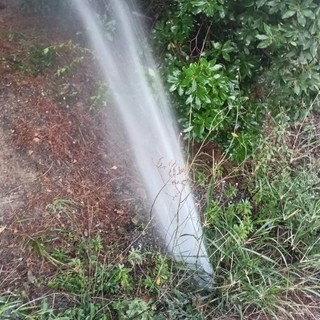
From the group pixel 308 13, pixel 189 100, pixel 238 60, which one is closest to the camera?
pixel 308 13

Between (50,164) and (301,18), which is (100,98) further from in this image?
(301,18)

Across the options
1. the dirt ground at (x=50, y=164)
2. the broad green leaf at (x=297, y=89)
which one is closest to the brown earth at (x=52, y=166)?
the dirt ground at (x=50, y=164)

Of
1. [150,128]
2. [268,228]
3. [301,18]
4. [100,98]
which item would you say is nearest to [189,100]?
[150,128]

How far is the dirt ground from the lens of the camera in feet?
8.00

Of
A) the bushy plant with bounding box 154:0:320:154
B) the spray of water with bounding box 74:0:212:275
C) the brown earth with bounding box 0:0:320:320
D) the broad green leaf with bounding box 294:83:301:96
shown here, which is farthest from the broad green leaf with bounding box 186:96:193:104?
the broad green leaf with bounding box 294:83:301:96

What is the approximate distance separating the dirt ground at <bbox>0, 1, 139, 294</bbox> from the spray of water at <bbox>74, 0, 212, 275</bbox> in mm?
102

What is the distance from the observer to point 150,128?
113 inches

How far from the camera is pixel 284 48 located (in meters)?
2.62

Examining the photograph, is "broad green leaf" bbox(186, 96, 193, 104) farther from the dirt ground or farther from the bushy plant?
the dirt ground

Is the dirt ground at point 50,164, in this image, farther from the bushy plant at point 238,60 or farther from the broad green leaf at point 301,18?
the broad green leaf at point 301,18

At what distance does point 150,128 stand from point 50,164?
58 cm

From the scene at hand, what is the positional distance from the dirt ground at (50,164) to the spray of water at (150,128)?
10 cm

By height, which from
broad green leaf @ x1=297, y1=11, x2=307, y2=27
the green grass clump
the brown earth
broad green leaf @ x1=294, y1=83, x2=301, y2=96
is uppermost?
broad green leaf @ x1=297, y1=11, x2=307, y2=27

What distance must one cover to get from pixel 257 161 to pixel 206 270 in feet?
2.30
